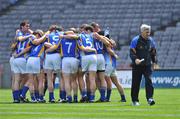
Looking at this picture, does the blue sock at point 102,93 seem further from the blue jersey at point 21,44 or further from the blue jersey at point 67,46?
the blue jersey at point 21,44

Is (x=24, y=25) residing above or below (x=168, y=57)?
above

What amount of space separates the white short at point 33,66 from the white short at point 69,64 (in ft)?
3.22

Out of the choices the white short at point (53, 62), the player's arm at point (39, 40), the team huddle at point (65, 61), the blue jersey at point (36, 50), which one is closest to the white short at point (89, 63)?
the team huddle at point (65, 61)

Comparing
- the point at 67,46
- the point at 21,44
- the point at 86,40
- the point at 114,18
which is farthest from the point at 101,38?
the point at 114,18

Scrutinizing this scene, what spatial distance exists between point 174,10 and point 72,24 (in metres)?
6.32

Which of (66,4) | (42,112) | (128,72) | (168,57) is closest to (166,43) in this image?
(168,57)

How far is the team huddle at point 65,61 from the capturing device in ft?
71.3

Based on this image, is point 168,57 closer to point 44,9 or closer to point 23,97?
point 44,9

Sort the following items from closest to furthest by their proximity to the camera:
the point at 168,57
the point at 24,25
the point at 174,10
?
the point at 24,25, the point at 168,57, the point at 174,10

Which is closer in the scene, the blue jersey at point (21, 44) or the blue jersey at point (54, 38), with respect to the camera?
the blue jersey at point (54, 38)

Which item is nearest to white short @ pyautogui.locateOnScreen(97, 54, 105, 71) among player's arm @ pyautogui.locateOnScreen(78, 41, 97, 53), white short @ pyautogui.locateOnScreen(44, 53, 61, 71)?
player's arm @ pyautogui.locateOnScreen(78, 41, 97, 53)

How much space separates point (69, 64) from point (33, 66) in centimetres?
124

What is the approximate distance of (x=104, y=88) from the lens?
2230 centimetres

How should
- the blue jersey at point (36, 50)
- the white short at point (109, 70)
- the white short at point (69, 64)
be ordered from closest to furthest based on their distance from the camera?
the white short at point (69, 64) → the blue jersey at point (36, 50) → the white short at point (109, 70)
